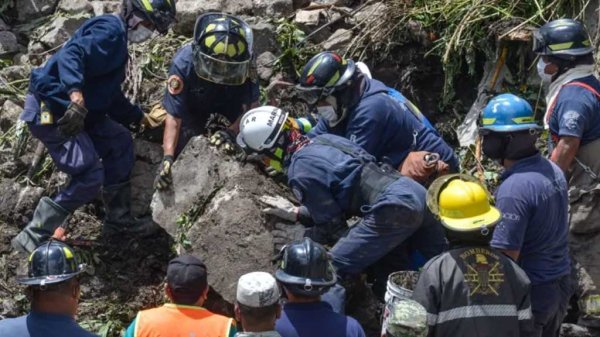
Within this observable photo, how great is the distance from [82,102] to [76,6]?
3.26m

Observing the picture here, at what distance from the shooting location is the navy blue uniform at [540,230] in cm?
538

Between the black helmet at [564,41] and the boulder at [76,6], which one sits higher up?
the black helmet at [564,41]

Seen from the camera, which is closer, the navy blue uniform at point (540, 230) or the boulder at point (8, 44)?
the navy blue uniform at point (540, 230)

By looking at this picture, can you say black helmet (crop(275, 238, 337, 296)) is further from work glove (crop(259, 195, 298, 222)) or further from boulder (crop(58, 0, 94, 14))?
boulder (crop(58, 0, 94, 14))

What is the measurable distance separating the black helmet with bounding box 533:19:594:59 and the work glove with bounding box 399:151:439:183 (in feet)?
3.49

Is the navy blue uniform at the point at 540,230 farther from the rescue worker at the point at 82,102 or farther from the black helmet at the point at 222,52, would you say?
the rescue worker at the point at 82,102

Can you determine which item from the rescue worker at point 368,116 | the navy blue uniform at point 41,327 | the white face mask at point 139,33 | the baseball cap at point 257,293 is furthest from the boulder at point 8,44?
the baseball cap at point 257,293

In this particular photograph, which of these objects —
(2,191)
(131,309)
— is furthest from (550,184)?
(2,191)

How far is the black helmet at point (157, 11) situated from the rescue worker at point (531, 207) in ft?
8.94

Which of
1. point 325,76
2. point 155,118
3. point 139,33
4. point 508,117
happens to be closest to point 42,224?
point 155,118

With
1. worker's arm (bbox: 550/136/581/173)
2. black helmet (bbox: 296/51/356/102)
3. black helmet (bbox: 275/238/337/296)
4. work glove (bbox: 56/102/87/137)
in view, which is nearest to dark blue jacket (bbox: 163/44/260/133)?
work glove (bbox: 56/102/87/137)

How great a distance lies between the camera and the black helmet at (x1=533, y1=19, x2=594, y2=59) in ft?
22.1

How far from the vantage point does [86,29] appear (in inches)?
285

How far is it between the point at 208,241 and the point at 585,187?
2.63 metres
